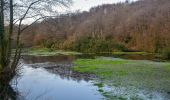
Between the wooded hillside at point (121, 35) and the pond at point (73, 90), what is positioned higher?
the wooded hillside at point (121, 35)

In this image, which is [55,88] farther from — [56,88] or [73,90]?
[73,90]

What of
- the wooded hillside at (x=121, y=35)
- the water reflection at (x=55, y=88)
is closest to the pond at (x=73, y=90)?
the water reflection at (x=55, y=88)

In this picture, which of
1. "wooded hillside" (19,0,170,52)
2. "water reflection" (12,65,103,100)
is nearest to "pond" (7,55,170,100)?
"water reflection" (12,65,103,100)

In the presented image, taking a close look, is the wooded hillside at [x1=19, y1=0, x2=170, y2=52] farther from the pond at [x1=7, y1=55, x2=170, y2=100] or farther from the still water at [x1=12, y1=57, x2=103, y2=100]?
the pond at [x1=7, y1=55, x2=170, y2=100]

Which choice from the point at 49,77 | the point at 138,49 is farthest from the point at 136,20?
the point at 49,77

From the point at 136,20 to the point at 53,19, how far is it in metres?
56.0

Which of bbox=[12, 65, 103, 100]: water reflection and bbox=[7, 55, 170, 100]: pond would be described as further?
bbox=[12, 65, 103, 100]: water reflection

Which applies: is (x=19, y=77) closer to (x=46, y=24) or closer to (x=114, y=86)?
(x=46, y=24)

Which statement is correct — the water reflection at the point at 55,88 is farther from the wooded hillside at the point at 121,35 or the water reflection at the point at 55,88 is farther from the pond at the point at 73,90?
the wooded hillside at the point at 121,35

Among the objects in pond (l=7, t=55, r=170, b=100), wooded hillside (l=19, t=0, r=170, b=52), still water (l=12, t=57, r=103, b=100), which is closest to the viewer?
pond (l=7, t=55, r=170, b=100)

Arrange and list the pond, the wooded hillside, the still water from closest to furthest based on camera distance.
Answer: the pond
the still water
the wooded hillside

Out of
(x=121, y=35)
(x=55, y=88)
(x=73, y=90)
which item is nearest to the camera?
(x=73, y=90)

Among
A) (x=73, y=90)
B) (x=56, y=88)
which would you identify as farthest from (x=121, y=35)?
(x=73, y=90)

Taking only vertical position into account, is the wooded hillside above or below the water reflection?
above
